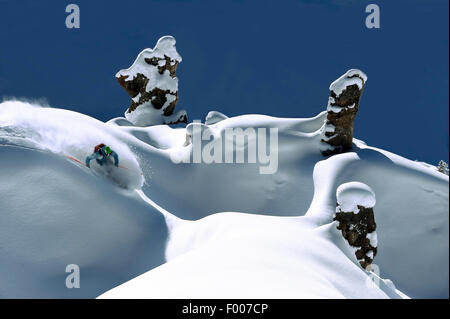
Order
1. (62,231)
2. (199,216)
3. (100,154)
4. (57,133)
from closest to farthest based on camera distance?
1. (62,231)
2. (100,154)
3. (57,133)
4. (199,216)

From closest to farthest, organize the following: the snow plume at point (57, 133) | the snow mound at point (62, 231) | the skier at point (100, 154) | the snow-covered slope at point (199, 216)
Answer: the snow-covered slope at point (199, 216) < the snow mound at point (62, 231) < the snow plume at point (57, 133) < the skier at point (100, 154)

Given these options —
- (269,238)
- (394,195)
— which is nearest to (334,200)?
(394,195)

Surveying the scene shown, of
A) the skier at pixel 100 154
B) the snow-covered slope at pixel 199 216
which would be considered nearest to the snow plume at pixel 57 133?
the snow-covered slope at pixel 199 216

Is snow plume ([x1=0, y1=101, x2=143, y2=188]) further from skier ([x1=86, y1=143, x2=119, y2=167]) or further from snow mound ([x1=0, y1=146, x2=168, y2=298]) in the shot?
snow mound ([x1=0, y1=146, x2=168, y2=298])

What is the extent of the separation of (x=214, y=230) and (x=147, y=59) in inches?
580

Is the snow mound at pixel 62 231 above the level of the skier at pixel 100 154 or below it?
below

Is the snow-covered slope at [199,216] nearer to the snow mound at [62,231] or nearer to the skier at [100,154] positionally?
the snow mound at [62,231]

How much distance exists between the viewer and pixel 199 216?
14.8m

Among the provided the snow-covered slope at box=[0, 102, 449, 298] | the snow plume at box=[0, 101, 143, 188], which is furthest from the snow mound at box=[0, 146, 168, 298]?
the snow plume at box=[0, 101, 143, 188]

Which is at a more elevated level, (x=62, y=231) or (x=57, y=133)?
(x=57, y=133)

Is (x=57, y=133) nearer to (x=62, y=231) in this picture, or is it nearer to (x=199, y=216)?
(x=62, y=231)

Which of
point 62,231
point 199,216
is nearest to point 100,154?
point 62,231

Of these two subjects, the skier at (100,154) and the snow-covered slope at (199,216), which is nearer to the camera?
the snow-covered slope at (199,216)

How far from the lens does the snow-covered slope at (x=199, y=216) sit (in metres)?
6.75
